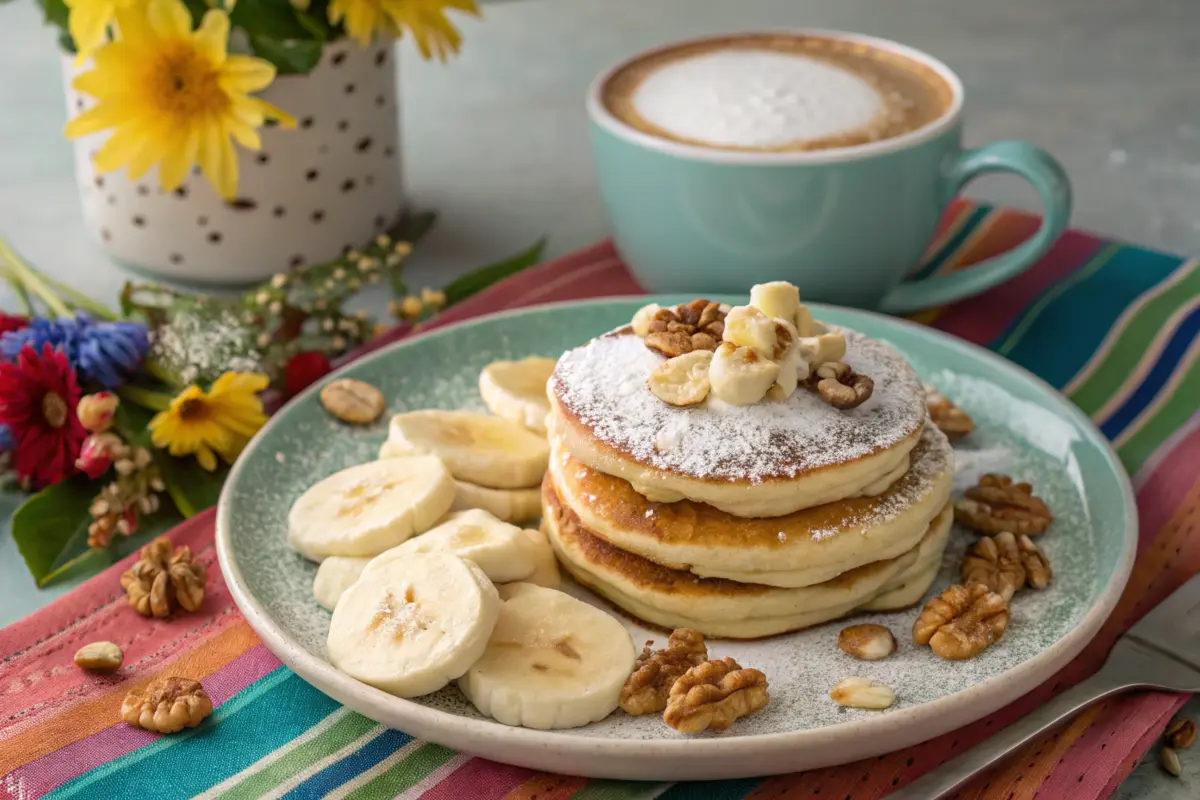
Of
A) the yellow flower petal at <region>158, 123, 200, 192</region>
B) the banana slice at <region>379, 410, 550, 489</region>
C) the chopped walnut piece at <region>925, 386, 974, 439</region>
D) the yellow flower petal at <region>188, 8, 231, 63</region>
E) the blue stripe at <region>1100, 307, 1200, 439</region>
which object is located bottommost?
the blue stripe at <region>1100, 307, 1200, 439</region>

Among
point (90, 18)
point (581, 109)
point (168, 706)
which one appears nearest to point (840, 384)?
point (168, 706)

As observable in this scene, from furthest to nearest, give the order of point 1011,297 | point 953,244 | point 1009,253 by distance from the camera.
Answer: point 953,244 → point 1011,297 → point 1009,253

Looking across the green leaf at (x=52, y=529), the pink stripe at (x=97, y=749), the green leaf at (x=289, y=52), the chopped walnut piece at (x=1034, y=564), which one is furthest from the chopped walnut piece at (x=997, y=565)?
the green leaf at (x=289, y=52)

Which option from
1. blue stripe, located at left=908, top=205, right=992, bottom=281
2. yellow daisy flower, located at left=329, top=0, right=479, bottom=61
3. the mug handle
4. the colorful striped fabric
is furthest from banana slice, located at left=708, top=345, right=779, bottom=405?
blue stripe, located at left=908, top=205, right=992, bottom=281

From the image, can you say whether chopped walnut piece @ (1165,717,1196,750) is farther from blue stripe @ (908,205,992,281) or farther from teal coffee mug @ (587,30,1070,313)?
blue stripe @ (908,205,992,281)

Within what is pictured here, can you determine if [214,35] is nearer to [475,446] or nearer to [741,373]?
[475,446]

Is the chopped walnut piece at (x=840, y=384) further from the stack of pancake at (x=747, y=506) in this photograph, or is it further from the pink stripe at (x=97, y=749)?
the pink stripe at (x=97, y=749)
